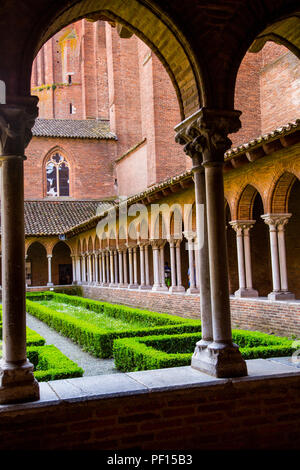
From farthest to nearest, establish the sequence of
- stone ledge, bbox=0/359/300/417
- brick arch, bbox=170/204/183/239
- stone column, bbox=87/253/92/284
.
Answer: stone column, bbox=87/253/92/284 → brick arch, bbox=170/204/183/239 → stone ledge, bbox=0/359/300/417

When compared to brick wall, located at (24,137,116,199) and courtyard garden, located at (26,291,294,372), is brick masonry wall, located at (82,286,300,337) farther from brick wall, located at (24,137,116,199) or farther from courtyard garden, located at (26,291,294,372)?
brick wall, located at (24,137,116,199)

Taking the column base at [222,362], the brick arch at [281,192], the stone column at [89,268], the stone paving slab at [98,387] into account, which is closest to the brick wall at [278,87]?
the brick arch at [281,192]

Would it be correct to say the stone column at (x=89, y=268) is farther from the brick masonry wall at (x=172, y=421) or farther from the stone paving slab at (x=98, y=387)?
the brick masonry wall at (x=172, y=421)

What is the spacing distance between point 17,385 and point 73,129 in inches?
1089

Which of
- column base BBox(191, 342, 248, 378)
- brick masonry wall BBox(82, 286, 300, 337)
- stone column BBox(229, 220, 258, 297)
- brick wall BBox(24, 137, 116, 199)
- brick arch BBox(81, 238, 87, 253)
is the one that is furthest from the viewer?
brick wall BBox(24, 137, 116, 199)

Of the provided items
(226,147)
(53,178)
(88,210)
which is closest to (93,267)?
(88,210)

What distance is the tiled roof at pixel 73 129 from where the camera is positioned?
28844 millimetres

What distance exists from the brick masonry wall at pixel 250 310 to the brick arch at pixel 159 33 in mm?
5446

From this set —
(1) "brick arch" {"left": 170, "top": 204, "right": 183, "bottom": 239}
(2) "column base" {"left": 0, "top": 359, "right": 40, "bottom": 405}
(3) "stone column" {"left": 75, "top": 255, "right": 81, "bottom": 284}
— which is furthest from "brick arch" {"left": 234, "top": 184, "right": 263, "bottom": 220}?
(3) "stone column" {"left": 75, "top": 255, "right": 81, "bottom": 284}

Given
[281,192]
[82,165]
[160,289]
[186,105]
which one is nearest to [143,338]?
[186,105]

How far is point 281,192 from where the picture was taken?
32.8 feet

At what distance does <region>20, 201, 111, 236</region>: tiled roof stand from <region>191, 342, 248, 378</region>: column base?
21.5m

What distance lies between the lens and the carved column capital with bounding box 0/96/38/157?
12.1ft
